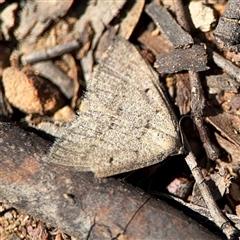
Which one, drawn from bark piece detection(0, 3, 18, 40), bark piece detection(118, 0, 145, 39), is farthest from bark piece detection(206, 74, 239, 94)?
bark piece detection(0, 3, 18, 40)

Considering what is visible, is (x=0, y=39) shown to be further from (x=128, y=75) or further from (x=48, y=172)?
(x=48, y=172)

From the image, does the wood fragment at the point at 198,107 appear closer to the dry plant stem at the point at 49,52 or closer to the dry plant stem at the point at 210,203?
the dry plant stem at the point at 210,203

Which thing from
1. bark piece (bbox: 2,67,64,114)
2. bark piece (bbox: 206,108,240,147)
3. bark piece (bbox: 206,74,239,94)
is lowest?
bark piece (bbox: 206,108,240,147)

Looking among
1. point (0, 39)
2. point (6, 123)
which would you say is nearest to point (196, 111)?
point (6, 123)

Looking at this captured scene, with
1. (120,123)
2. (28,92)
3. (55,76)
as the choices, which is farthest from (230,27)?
(28,92)

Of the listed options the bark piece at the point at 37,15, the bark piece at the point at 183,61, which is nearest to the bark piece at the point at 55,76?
the bark piece at the point at 37,15

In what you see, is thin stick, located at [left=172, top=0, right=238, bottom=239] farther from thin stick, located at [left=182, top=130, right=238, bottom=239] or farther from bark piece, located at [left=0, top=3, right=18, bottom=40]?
bark piece, located at [left=0, top=3, right=18, bottom=40]

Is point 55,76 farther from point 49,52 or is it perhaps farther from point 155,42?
point 155,42

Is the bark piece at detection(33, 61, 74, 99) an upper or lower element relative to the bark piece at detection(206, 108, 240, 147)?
upper
